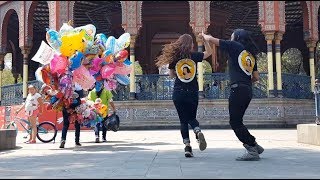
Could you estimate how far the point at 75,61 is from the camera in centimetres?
757

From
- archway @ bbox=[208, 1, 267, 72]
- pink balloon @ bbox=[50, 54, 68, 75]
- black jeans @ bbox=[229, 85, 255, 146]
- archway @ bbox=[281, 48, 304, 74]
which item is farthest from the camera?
archway @ bbox=[281, 48, 304, 74]

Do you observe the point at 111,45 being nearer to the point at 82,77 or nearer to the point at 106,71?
the point at 106,71

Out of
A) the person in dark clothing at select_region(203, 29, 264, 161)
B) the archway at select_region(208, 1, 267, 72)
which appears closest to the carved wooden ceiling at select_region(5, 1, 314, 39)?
the archway at select_region(208, 1, 267, 72)

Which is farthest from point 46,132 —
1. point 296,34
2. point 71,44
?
point 296,34

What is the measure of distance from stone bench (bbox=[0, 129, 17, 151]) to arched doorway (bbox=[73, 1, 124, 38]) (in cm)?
1247

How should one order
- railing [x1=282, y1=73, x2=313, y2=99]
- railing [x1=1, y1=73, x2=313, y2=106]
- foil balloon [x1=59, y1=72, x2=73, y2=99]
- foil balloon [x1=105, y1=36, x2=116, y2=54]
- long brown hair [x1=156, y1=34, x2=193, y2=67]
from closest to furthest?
long brown hair [x1=156, y1=34, x2=193, y2=67] → foil balloon [x1=59, y1=72, x2=73, y2=99] → foil balloon [x1=105, y1=36, x2=116, y2=54] → railing [x1=1, y1=73, x2=313, y2=106] → railing [x1=282, y1=73, x2=313, y2=99]

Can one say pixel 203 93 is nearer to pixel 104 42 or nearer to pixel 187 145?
pixel 104 42

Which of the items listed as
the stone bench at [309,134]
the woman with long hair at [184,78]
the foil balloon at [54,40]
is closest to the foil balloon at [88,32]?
the foil balloon at [54,40]

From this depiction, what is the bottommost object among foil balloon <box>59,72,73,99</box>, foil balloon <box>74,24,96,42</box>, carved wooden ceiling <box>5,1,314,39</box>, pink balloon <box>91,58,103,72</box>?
foil balloon <box>59,72,73,99</box>

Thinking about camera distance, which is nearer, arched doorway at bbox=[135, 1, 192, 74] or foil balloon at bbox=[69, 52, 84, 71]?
foil balloon at bbox=[69, 52, 84, 71]

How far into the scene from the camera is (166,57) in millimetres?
5773

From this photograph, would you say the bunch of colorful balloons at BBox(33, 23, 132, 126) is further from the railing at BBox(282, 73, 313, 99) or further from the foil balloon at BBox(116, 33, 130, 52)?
the railing at BBox(282, 73, 313, 99)

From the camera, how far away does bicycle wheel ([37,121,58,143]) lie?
9680mm

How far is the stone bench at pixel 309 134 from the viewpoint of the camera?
7520 millimetres
